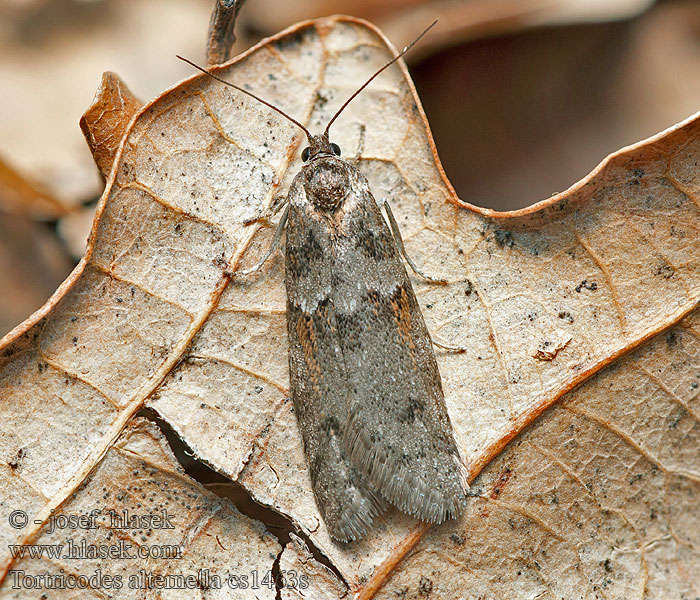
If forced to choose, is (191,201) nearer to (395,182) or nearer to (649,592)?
(395,182)

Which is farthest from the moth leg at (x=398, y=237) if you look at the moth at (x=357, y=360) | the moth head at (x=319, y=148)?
the moth head at (x=319, y=148)

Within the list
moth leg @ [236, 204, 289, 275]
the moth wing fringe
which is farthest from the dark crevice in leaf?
moth leg @ [236, 204, 289, 275]

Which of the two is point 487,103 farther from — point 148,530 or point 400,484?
point 148,530

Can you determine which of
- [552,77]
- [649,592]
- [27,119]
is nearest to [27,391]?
[27,119]

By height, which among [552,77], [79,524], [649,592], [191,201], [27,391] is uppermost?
[552,77]

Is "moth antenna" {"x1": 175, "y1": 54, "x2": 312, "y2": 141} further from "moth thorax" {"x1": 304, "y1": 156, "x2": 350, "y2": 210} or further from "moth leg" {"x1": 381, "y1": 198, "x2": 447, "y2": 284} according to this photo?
"moth leg" {"x1": 381, "y1": 198, "x2": 447, "y2": 284}

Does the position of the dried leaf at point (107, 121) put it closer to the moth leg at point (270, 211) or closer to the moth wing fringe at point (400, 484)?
the moth leg at point (270, 211)
